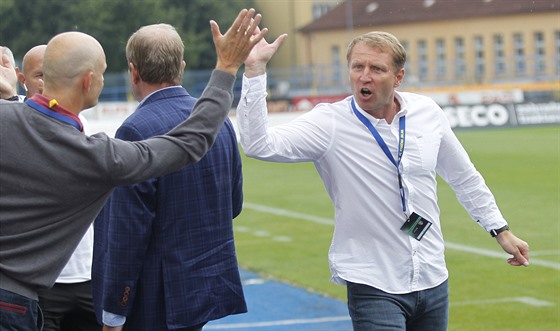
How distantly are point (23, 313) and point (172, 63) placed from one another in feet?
4.53

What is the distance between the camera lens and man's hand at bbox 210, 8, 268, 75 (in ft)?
13.3

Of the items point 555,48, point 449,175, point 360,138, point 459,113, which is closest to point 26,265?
point 360,138

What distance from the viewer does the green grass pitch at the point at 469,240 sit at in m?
10.1

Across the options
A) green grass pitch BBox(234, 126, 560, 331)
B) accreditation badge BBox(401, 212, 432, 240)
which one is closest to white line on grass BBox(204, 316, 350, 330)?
green grass pitch BBox(234, 126, 560, 331)

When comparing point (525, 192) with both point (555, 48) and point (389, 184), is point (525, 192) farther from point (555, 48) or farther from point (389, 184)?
point (555, 48)

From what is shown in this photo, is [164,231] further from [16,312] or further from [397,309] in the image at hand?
[397,309]

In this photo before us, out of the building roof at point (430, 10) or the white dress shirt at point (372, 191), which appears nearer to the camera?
the white dress shirt at point (372, 191)

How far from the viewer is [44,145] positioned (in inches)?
151

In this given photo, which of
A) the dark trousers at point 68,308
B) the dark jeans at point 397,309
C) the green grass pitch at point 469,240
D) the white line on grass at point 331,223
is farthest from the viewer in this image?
the white line on grass at point 331,223

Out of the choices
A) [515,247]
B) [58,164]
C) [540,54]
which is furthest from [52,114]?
[540,54]

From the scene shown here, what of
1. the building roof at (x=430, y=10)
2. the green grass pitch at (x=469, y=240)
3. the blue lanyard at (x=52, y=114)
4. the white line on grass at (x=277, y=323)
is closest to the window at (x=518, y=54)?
the building roof at (x=430, y=10)

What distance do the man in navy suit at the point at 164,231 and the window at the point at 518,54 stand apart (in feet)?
184

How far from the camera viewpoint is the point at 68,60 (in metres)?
3.93

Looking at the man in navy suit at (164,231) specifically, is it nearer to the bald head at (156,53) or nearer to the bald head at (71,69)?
the bald head at (156,53)
